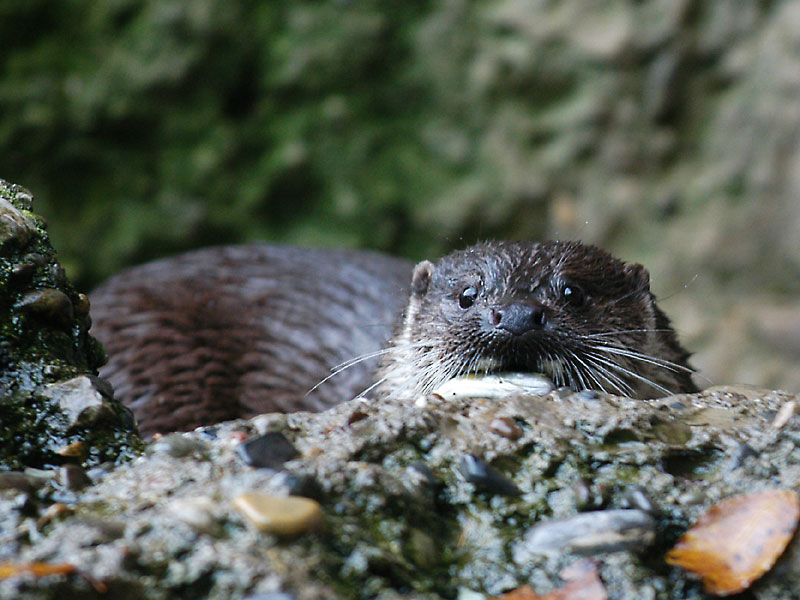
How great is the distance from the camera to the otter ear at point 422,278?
8.69 feet

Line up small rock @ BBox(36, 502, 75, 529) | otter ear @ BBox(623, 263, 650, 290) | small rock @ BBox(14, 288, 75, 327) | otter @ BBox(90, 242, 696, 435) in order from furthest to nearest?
1. otter ear @ BBox(623, 263, 650, 290)
2. otter @ BBox(90, 242, 696, 435)
3. small rock @ BBox(14, 288, 75, 327)
4. small rock @ BBox(36, 502, 75, 529)

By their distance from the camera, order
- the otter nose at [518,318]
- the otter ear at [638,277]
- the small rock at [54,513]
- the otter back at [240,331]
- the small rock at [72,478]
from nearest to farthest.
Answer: the small rock at [54,513], the small rock at [72,478], the otter nose at [518,318], the otter ear at [638,277], the otter back at [240,331]

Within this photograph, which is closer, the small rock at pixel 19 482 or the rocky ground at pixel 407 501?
the rocky ground at pixel 407 501

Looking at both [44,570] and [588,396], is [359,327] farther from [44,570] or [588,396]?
[44,570]

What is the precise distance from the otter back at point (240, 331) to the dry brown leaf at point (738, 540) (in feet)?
5.81

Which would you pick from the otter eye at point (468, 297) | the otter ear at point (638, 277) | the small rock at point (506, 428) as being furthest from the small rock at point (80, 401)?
the otter ear at point (638, 277)

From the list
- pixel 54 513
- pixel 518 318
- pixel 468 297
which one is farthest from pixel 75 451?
pixel 468 297

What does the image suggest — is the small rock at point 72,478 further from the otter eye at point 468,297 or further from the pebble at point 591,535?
the otter eye at point 468,297

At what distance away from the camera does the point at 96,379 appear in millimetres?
1724

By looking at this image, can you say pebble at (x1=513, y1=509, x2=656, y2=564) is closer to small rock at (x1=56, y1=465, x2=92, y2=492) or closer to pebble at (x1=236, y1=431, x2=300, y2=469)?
pebble at (x1=236, y1=431, x2=300, y2=469)

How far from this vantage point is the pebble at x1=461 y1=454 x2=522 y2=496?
1.48 m

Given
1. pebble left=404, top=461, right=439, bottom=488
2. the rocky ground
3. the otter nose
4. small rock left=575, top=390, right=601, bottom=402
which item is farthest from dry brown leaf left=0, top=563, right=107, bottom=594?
the otter nose

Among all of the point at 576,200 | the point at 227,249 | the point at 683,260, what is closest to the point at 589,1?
the point at 576,200

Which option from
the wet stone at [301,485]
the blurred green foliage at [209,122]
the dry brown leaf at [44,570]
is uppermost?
the blurred green foliage at [209,122]
